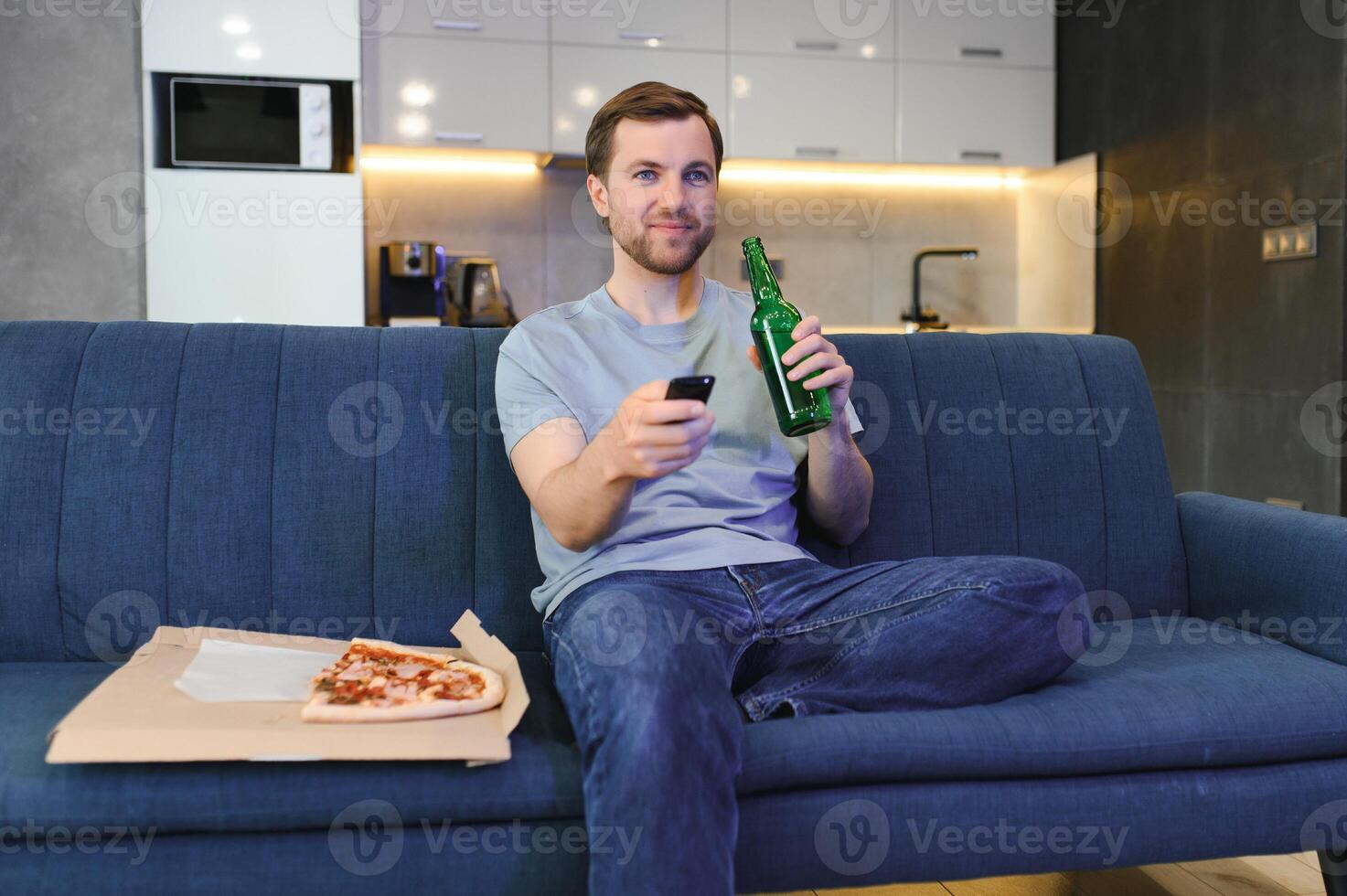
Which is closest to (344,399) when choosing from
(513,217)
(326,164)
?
(326,164)

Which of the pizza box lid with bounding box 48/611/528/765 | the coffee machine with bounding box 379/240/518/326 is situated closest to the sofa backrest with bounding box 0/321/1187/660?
the pizza box lid with bounding box 48/611/528/765

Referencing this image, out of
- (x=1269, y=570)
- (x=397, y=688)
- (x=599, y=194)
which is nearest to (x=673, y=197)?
(x=599, y=194)

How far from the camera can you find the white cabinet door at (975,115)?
4.34 meters

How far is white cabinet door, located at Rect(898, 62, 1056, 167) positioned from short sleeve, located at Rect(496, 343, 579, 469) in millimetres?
3105

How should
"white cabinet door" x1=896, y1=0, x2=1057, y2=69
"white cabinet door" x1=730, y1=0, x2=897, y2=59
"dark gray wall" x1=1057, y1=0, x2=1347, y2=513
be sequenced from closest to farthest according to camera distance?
1. "dark gray wall" x1=1057, y1=0, x2=1347, y2=513
2. "white cabinet door" x1=730, y1=0, x2=897, y2=59
3. "white cabinet door" x1=896, y1=0, x2=1057, y2=69

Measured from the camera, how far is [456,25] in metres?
3.94

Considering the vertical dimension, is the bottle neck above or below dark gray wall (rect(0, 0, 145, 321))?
below

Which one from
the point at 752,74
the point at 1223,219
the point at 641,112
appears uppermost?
the point at 752,74

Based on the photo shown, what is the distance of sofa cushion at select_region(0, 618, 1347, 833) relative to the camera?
124 centimetres

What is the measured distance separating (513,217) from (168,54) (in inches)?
50.9

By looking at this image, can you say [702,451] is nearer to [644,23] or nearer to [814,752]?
[814,752]

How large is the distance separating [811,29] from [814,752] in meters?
3.49

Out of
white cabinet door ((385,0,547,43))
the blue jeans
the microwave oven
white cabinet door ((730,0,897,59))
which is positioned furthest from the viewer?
white cabinet door ((730,0,897,59))

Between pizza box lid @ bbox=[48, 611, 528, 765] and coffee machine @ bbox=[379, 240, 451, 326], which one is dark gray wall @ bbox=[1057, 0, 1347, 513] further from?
pizza box lid @ bbox=[48, 611, 528, 765]
